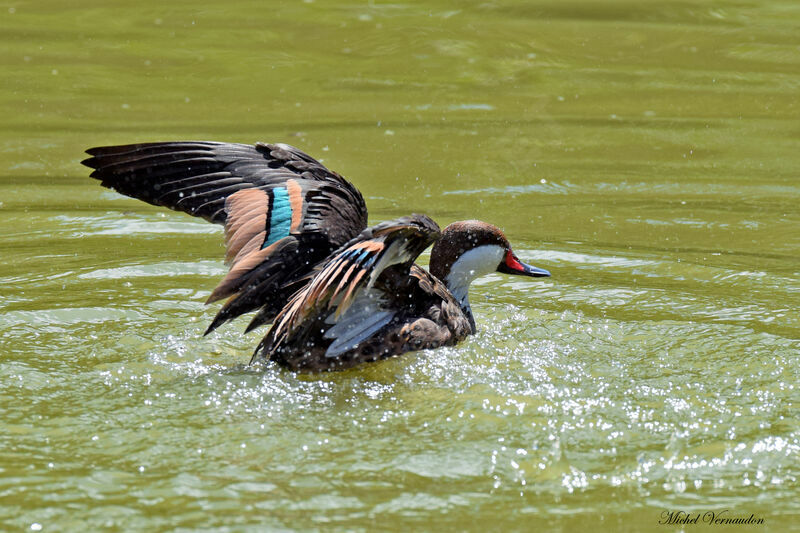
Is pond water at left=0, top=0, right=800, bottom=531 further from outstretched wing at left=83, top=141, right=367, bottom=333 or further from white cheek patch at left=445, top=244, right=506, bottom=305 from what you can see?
outstretched wing at left=83, top=141, right=367, bottom=333

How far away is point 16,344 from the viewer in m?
6.04

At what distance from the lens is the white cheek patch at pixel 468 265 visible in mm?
6930

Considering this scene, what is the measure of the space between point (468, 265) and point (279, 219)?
1440mm

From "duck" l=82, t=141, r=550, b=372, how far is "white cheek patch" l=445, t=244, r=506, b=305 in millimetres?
456

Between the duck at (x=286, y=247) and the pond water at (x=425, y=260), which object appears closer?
the pond water at (x=425, y=260)

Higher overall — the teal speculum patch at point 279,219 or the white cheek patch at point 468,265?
the teal speculum patch at point 279,219

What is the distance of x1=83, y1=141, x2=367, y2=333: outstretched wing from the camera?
235 inches

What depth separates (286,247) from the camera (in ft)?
19.6
